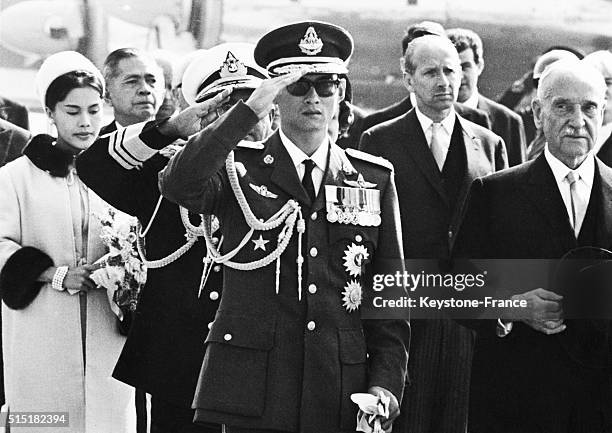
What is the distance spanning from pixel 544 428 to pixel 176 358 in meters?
1.02

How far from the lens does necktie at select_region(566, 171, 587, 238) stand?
11.8 feet

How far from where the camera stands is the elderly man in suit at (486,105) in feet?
15.0

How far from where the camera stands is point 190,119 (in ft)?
10.9

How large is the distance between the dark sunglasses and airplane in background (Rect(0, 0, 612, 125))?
3.98ft

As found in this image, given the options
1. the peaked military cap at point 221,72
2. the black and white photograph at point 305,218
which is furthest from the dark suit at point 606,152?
the peaked military cap at point 221,72

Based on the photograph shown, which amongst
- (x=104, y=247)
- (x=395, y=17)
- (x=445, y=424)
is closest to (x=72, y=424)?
(x=104, y=247)

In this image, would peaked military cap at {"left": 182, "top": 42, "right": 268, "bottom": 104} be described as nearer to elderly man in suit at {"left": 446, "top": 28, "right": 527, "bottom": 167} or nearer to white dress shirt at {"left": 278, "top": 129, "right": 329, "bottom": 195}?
white dress shirt at {"left": 278, "top": 129, "right": 329, "bottom": 195}

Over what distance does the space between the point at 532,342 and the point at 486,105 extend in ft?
4.38

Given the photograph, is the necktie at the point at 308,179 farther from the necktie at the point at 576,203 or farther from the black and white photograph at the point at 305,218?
the necktie at the point at 576,203

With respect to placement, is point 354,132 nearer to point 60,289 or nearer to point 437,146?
point 437,146

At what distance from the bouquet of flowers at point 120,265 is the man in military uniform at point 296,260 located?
2.72 ft

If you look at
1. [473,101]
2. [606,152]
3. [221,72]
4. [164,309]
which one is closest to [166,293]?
[164,309]

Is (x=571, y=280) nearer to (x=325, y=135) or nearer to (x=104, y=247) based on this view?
(x=325, y=135)

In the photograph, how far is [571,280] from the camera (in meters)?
3.57
